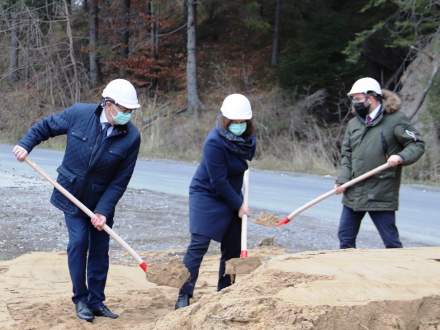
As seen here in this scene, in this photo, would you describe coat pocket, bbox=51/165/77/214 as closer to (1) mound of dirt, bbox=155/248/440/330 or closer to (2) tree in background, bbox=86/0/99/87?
(1) mound of dirt, bbox=155/248/440/330

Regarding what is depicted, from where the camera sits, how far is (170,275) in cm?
591

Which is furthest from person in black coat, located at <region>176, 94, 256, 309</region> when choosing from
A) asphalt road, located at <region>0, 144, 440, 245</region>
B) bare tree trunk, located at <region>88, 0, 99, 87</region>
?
bare tree trunk, located at <region>88, 0, 99, 87</region>

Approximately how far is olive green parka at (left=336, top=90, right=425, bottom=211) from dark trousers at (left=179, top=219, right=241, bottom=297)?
1.16 meters

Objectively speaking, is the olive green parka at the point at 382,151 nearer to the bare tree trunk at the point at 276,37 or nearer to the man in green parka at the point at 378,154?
the man in green parka at the point at 378,154

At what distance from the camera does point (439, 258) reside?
5125 millimetres

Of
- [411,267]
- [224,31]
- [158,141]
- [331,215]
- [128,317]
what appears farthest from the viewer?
[224,31]

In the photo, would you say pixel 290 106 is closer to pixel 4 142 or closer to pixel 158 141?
pixel 158 141

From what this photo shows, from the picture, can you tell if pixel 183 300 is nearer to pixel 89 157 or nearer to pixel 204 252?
pixel 204 252

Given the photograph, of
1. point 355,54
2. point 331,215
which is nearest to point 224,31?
point 355,54

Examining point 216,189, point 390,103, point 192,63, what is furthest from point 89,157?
point 192,63

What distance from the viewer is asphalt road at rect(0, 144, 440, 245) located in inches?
432

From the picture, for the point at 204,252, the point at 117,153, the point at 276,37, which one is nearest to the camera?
the point at 117,153

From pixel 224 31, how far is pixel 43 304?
93.8 ft

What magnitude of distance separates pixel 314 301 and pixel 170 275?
85.8 inches
